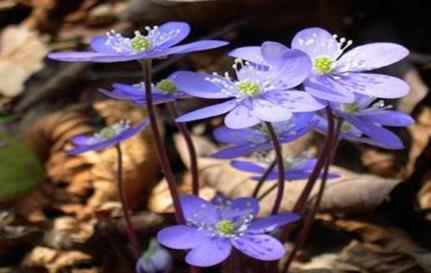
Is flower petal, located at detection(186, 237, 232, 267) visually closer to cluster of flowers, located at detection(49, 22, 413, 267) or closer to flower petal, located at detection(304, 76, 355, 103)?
cluster of flowers, located at detection(49, 22, 413, 267)

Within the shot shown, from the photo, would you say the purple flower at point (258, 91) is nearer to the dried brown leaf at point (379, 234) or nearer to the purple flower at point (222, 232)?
the purple flower at point (222, 232)

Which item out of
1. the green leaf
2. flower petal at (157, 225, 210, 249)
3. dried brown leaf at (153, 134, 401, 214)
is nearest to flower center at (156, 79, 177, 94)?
→ flower petal at (157, 225, 210, 249)

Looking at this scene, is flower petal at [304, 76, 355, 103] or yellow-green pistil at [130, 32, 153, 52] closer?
flower petal at [304, 76, 355, 103]

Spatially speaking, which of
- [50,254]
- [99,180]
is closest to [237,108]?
[50,254]

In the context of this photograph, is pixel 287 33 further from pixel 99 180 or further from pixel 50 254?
pixel 50 254

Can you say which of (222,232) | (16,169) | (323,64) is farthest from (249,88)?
(16,169)

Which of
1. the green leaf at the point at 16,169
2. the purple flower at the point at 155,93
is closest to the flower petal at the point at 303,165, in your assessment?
the purple flower at the point at 155,93
